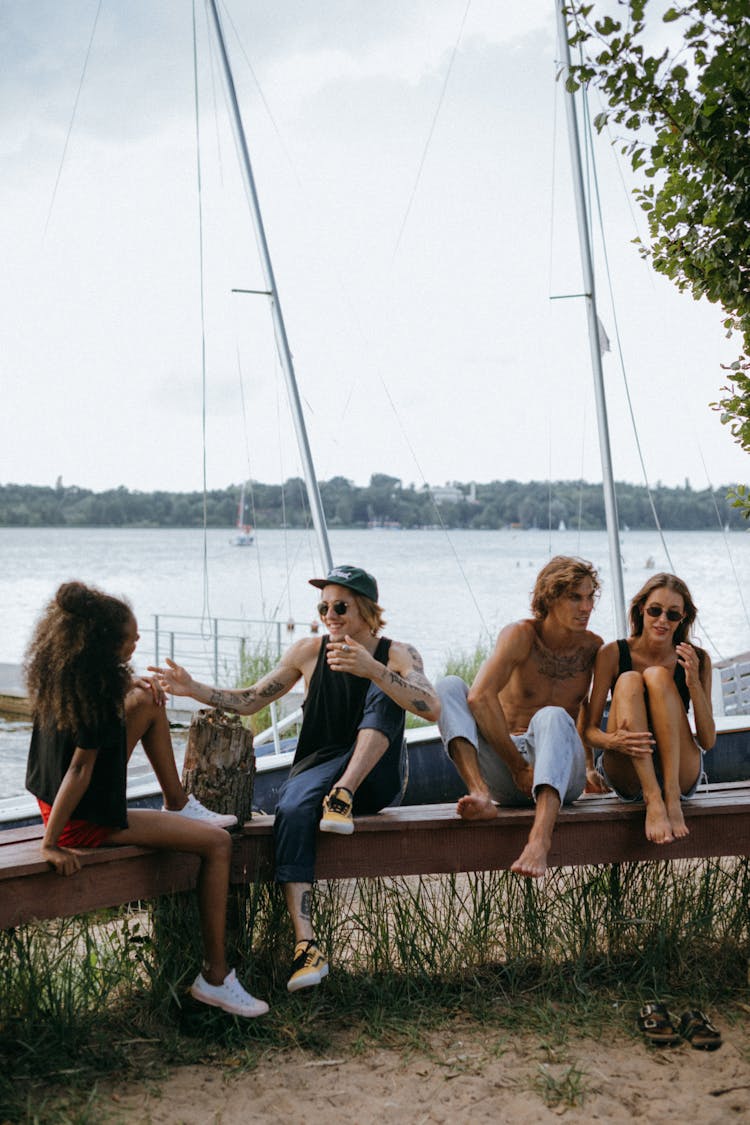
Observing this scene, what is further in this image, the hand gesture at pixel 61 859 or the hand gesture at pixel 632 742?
the hand gesture at pixel 632 742

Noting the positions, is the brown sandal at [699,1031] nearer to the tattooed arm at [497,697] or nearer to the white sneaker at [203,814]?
the tattooed arm at [497,697]

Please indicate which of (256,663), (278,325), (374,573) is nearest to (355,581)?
(278,325)

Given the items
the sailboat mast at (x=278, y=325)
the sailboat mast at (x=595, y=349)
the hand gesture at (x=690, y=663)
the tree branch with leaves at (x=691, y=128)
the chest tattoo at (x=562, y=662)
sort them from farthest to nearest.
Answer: the sailboat mast at (x=595, y=349) < the sailboat mast at (x=278, y=325) < the chest tattoo at (x=562, y=662) < the hand gesture at (x=690, y=663) < the tree branch with leaves at (x=691, y=128)

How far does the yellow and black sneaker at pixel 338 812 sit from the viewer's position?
373cm

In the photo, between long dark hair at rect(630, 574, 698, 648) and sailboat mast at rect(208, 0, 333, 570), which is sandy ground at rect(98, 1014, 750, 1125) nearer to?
long dark hair at rect(630, 574, 698, 648)

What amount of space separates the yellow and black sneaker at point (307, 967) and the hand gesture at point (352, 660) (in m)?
0.94

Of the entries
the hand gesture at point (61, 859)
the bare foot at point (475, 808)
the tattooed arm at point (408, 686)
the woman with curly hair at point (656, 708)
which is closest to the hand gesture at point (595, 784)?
the woman with curly hair at point (656, 708)

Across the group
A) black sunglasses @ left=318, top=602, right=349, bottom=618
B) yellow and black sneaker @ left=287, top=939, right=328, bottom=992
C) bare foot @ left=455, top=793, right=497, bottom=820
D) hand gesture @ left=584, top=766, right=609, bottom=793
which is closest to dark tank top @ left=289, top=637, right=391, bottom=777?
black sunglasses @ left=318, top=602, right=349, bottom=618

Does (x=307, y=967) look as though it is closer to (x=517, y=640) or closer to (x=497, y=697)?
(x=497, y=697)

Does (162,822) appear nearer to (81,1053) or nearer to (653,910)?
(81,1053)

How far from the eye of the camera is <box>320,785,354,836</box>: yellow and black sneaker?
3.73 meters

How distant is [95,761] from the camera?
3443 mm

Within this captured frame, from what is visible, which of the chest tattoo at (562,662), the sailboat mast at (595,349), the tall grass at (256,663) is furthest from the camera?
the tall grass at (256,663)

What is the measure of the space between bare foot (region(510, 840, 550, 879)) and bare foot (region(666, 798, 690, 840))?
50 cm
